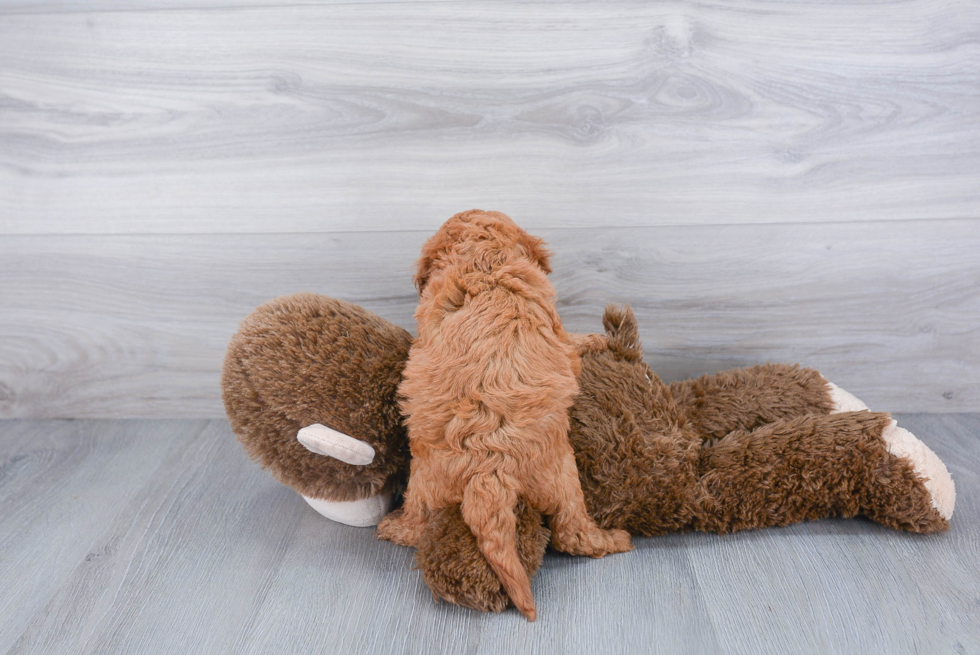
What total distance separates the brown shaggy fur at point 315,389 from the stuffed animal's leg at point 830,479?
0.43 metres

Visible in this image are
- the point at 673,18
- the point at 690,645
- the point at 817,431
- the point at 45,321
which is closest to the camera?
the point at 690,645

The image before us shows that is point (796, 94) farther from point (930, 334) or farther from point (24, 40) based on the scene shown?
point (24, 40)

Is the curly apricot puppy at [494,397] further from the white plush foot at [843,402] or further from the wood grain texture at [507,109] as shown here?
the white plush foot at [843,402]

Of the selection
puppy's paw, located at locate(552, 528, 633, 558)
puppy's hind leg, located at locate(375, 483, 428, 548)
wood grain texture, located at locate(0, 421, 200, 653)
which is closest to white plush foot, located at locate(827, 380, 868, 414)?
puppy's paw, located at locate(552, 528, 633, 558)

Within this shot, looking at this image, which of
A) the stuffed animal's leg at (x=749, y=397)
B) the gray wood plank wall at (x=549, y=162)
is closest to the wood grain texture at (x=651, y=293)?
the gray wood plank wall at (x=549, y=162)

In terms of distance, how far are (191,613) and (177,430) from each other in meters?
0.50

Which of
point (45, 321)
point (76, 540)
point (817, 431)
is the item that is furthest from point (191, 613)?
point (817, 431)

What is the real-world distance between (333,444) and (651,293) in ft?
1.90

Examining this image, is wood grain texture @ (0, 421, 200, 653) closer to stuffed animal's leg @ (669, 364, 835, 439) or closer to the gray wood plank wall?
the gray wood plank wall

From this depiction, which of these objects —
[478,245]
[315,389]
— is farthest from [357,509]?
[478,245]

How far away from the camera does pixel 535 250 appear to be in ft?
2.76

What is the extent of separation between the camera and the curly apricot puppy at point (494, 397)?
2.37 feet

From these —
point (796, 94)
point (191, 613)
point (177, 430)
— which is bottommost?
point (177, 430)

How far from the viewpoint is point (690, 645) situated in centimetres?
70
